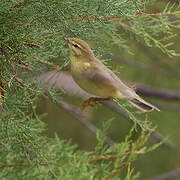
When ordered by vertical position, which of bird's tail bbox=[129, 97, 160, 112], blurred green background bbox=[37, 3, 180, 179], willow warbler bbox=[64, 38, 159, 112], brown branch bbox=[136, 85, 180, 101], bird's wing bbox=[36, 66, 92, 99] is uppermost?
willow warbler bbox=[64, 38, 159, 112]

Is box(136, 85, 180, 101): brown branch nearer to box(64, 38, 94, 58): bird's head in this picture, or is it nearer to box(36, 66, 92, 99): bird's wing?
box(36, 66, 92, 99): bird's wing

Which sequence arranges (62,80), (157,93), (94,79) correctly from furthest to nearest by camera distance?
(157,93) → (62,80) → (94,79)

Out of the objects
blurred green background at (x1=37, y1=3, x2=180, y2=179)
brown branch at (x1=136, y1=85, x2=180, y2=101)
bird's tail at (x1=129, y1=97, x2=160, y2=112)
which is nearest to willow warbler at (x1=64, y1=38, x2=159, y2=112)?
bird's tail at (x1=129, y1=97, x2=160, y2=112)

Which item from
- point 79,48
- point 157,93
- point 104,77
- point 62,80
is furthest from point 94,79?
point 157,93

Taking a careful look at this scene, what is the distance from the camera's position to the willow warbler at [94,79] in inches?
64.4

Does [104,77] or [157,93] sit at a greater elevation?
[104,77]

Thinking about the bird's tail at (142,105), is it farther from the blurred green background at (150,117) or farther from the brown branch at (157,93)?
the blurred green background at (150,117)

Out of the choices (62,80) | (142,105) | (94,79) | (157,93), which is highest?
(94,79)

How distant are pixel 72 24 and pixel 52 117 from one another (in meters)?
3.57

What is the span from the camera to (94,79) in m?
1.64

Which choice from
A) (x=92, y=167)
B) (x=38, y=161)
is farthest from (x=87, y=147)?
(x=38, y=161)

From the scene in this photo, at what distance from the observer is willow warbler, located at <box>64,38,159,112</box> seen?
164cm

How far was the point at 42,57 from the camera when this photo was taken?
2.06 m

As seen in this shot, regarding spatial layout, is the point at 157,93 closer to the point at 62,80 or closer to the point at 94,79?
the point at 62,80
